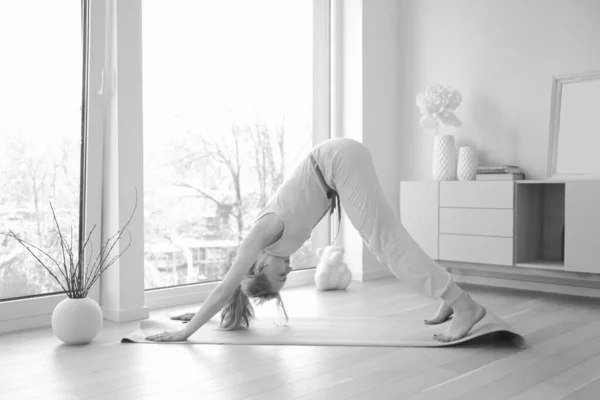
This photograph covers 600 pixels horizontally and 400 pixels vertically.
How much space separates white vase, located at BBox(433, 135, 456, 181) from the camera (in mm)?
4143

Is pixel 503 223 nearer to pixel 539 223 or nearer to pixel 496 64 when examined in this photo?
pixel 539 223

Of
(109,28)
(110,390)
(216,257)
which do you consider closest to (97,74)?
(109,28)

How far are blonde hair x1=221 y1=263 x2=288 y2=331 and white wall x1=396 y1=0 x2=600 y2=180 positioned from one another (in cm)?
214

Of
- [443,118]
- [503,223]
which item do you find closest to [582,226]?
[503,223]

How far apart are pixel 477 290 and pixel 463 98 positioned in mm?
1368

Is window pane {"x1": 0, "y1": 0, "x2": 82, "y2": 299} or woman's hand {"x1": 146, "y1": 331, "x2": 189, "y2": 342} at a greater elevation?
window pane {"x1": 0, "y1": 0, "x2": 82, "y2": 299}

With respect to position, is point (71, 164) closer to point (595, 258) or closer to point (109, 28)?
point (109, 28)

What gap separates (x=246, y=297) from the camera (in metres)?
2.82

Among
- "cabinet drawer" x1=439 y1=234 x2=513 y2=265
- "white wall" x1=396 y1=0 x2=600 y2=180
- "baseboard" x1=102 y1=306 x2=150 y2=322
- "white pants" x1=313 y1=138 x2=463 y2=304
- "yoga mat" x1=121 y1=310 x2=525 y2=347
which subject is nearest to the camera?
"white pants" x1=313 y1=138 x2=463 y2=304

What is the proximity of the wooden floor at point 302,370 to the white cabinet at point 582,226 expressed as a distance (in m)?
0.55

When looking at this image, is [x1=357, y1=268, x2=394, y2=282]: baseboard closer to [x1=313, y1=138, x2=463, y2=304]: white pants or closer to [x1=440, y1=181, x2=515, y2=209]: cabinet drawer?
[x1=440, y1=181, x2=515, y2=209]: cabinet drawer

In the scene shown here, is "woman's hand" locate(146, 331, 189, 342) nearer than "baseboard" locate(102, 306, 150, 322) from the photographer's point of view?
Yes

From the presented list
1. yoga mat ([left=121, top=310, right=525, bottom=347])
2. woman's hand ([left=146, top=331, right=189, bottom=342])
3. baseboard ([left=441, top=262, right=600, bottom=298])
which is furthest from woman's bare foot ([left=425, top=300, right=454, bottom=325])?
woman's hand ([left=146, top=331, right=189, bottom=342])

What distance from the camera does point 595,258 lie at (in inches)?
134
